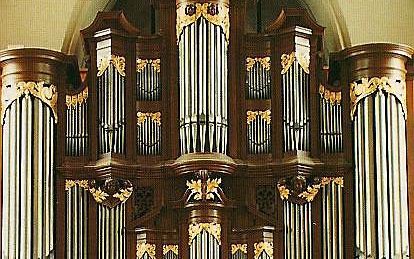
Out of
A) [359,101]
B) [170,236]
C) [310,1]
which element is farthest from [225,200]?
[310,1]

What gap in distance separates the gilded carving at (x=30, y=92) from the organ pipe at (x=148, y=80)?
1205mm

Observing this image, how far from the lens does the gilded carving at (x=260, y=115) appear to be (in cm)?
2189

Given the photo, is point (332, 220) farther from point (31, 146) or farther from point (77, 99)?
point (31, 146)

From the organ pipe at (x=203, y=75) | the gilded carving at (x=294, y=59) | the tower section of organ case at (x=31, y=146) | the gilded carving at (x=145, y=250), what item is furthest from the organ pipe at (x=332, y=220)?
the tower section of organ case at (x=31, y=146)

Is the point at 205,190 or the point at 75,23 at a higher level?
the point at 75,23

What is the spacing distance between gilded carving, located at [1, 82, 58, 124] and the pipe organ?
0.02m

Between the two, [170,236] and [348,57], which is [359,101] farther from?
[170,236]

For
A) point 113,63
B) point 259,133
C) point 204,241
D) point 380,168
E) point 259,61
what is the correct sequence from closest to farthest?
1. point 204,241
2. point 380,168
3. point 259,133
4. point 113,63
5. point 259,61

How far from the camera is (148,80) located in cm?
2209

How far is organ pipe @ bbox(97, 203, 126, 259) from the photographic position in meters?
21.5

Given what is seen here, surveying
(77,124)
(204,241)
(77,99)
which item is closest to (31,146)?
(77,124)

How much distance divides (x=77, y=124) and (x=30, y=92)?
0.80 meters

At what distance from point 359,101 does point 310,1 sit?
2741mm

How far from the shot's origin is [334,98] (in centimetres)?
2209
